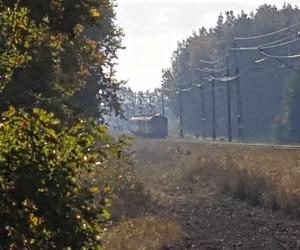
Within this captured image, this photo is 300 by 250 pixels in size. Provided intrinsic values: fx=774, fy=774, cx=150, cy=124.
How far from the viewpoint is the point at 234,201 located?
1005 inches

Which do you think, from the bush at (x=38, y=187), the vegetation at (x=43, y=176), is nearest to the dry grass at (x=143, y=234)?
the vegetation at (x=43, y=176)

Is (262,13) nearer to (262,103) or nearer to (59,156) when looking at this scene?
(262,103)

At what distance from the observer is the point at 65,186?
16.6 feet

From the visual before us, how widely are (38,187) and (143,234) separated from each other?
12151mm

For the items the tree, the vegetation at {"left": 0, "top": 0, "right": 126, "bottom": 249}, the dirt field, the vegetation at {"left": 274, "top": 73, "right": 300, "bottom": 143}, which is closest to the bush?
the vegetation at {"left": 0, "top": 0, "right": 126, "bottom": 249}

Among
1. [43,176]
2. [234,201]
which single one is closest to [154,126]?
[234,201]

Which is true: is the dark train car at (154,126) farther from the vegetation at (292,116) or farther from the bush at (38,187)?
the bush at (38,187)

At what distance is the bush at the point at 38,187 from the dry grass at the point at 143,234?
32.1 ft

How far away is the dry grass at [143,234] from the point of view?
15320 millimetres

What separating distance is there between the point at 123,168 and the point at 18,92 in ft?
52.8

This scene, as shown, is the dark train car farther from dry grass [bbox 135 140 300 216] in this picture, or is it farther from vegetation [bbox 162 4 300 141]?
dry grass [bbox 135 140 300 216]

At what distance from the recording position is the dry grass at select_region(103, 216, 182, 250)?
15320 millimetres

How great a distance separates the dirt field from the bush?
1126 cm

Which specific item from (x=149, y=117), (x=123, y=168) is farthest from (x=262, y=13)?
(x=123, y=168)
